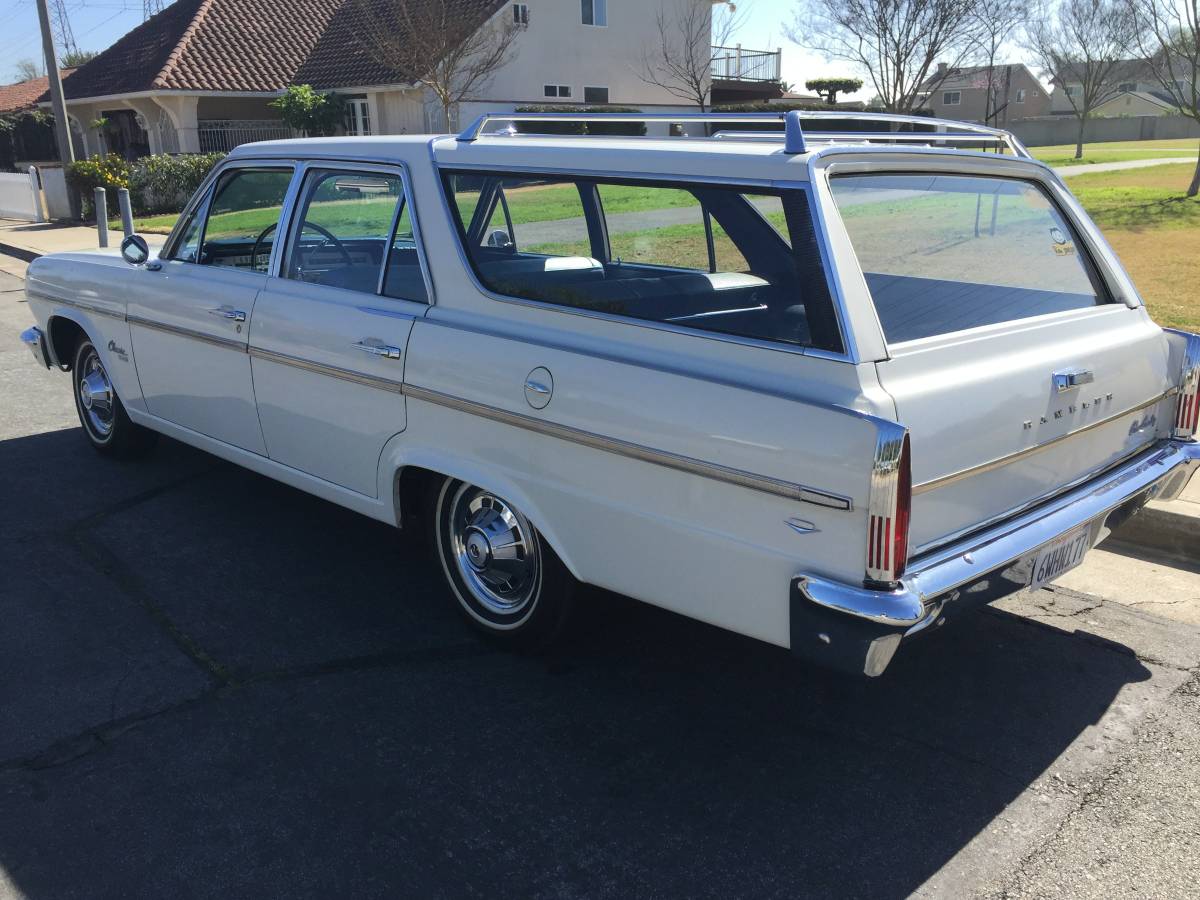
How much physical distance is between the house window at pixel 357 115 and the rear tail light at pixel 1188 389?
1112 inches

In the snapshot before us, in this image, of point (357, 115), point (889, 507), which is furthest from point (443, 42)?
point (889, 507)

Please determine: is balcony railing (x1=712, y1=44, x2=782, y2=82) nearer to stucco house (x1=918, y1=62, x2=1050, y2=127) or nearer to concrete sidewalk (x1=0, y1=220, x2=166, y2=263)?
stucco house (x1=918, y1=62, x2=1050, y2=127)

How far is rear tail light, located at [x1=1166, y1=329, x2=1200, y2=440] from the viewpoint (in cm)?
398

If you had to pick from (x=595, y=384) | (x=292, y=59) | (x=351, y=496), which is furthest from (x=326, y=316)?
(x=292, y=59)

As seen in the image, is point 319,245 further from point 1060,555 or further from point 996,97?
point 996,97

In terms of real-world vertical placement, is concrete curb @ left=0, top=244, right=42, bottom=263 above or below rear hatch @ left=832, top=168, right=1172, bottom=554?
below

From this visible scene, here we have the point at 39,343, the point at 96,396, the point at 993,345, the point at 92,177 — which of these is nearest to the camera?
the point at 993,345

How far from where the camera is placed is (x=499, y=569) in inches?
153

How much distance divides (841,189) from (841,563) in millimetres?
1111

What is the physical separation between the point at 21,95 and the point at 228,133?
90.2 feet

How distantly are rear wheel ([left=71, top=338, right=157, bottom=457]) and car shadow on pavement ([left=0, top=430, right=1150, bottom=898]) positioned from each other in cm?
134

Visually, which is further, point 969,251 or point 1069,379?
point 969,251

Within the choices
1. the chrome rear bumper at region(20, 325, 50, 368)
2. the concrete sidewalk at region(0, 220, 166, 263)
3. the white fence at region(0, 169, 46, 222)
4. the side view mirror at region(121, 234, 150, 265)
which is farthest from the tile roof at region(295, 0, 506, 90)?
the side view mirror at region(121, 234, 150, 265)

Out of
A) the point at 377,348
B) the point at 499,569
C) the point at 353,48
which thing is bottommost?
the point at 499,569
